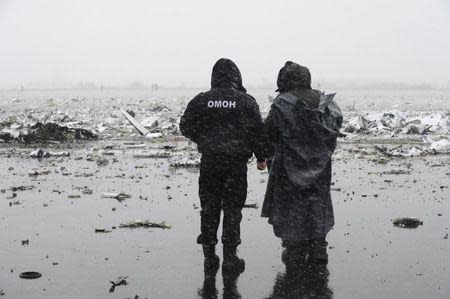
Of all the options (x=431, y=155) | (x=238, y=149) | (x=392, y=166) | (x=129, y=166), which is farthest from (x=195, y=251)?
(x=431, y=155)

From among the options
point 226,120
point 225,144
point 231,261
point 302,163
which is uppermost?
point 226,120

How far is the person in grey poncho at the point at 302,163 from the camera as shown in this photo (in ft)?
16.9

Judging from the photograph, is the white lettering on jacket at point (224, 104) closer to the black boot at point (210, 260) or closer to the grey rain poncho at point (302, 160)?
the grey rain poncho at point (302, 160)

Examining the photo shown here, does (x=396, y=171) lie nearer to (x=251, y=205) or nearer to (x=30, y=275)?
(x=251, y=205)

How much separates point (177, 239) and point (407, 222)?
9.80 feet

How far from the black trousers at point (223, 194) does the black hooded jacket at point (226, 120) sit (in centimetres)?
9

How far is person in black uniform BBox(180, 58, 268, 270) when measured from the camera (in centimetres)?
498

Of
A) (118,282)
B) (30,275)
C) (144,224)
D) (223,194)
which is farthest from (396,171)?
(30,275)

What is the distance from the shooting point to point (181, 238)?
6293 mm

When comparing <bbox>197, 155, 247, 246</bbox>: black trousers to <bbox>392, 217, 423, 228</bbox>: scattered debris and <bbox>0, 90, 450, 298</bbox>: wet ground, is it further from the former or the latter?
<bbox>392, 217, 423, 228</bbox>: scattered debris

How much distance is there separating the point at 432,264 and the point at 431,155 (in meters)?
9.14

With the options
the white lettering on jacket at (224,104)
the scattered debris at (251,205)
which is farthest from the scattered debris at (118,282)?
the scattered debris at (251,205)

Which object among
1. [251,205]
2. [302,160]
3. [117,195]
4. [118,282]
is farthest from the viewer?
[117,195]

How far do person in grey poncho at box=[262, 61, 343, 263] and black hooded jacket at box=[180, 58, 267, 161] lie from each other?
0.86 feet
